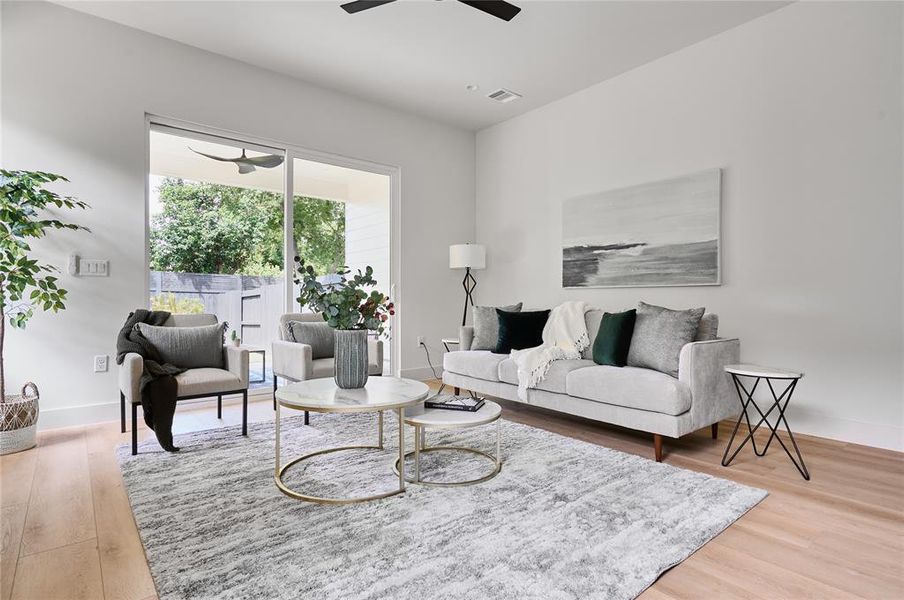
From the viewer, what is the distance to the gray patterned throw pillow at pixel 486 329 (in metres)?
4.24

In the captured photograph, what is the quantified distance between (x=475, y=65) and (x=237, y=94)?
210 cm

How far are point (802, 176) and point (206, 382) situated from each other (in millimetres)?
4170

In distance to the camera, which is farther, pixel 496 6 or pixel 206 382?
pixel 206 382

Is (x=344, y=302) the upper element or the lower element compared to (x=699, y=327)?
upper

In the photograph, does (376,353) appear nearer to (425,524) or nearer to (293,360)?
(293,360)

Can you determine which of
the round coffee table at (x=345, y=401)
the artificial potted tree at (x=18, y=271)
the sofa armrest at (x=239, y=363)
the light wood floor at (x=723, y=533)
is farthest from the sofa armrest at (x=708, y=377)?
the artificial potted tree at (x=18, y=271)

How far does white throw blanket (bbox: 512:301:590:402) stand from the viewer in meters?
3.52

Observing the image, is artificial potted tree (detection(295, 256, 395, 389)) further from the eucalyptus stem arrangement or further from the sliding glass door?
the sliding glass door

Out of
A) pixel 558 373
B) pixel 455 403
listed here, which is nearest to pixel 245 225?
pixel 455 403

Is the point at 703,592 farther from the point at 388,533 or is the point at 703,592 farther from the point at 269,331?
the point at 269,331

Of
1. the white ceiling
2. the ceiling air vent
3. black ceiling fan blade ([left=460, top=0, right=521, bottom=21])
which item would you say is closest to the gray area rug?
black ceiling fan blade ([left=460, top=0, right=521, bottom=21])

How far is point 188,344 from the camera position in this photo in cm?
333

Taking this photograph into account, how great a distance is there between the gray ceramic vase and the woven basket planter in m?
2.02

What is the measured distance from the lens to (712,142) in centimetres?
386
